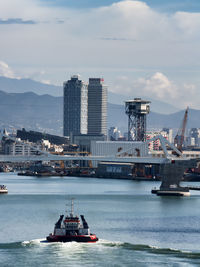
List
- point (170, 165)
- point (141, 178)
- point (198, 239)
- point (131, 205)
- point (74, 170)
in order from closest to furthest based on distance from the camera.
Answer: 1. point (198, 239)
2. point (131, 205)
3. point (170, 165)
4. point (141, 178)
5. point (74, 170)

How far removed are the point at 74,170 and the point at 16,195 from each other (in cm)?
10075

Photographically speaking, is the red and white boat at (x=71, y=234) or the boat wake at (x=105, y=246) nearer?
the boat wake at (x=105, y=246)

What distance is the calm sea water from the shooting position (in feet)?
160

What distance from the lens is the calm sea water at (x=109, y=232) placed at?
48719 mm

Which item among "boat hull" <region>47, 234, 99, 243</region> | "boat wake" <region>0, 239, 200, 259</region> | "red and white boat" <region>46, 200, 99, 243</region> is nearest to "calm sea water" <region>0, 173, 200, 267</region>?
"boat wake" <region>0, 239, 200, 259</region>

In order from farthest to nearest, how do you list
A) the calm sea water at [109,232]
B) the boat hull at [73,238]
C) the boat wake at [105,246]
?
the boat hull at [73,238] → the boat wake at [105,246] → the calm sea water at [109,232]

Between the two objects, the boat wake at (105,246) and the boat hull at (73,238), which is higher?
the boat hull at (73,238)

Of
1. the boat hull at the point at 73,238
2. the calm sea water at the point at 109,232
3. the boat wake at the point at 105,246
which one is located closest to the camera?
the calm sea water at the point at 109,232

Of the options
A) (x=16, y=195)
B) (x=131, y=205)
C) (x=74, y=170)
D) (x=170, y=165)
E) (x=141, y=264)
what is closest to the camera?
(x=141, y=264)

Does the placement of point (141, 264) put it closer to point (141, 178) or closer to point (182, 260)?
point (182, 260)

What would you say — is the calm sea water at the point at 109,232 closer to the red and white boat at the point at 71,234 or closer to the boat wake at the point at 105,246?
the boat wake at the point at 105,246

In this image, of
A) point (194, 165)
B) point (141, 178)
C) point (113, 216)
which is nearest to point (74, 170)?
point (141, 178)

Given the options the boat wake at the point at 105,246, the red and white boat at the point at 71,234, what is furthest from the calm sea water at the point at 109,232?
the red and white boat at the point at 71,234

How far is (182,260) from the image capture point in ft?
158
